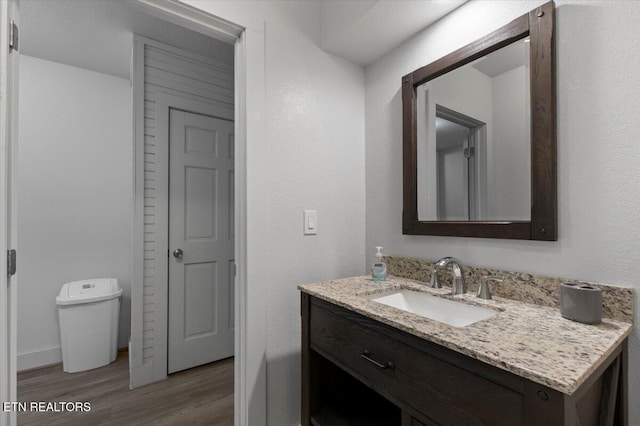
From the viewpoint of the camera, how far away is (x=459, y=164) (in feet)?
4.50

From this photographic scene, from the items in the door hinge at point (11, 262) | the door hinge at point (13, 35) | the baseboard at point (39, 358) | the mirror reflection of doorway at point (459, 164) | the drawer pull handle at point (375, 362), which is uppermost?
the door hinge at point (13, 35)

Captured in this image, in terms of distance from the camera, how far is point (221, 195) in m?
2.55

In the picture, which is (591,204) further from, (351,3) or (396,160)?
(351,3)

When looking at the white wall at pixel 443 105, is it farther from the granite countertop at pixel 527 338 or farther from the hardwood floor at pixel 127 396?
the hardwood floor at pixel 127 396

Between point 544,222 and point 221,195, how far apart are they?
2.21 m

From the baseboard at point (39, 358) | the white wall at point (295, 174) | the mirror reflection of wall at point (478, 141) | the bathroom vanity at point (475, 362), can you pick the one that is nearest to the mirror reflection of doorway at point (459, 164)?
the mirror reflection of wall at point (478, 141)

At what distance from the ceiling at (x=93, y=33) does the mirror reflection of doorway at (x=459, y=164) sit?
1818 mm

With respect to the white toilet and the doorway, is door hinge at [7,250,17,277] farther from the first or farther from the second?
the doorway

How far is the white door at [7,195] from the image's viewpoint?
998 mm

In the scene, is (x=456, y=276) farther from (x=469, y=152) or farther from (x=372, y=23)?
(x=372, y=23)

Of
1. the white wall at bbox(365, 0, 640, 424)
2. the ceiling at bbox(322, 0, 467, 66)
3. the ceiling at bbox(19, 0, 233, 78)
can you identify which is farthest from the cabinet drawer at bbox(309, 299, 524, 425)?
the ceiling at bbox(19, 0, 233, 78)

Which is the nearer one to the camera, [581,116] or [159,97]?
[581,116]

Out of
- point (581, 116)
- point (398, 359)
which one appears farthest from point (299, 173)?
point (581, 116)

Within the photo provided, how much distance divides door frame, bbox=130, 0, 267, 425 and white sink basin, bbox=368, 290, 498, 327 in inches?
22.4
